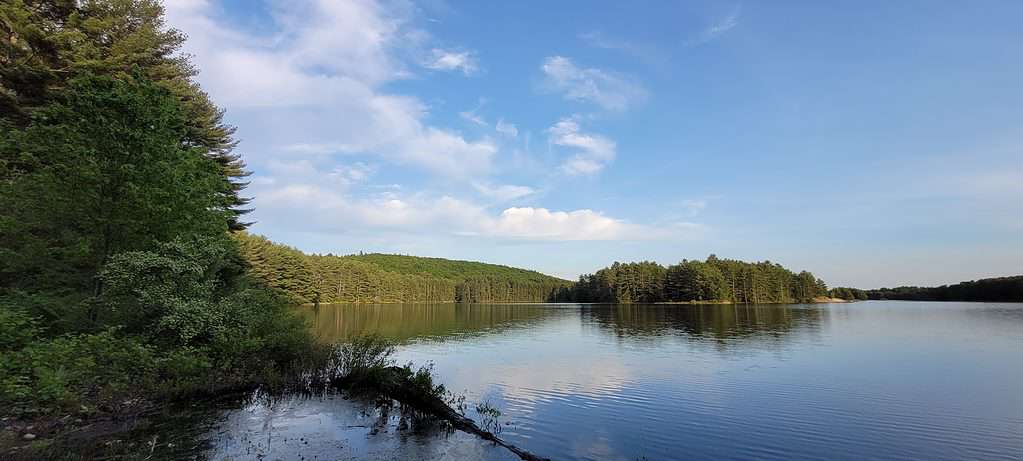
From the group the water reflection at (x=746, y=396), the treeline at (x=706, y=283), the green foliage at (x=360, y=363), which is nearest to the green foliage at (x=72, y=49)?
the green foliage at (x=360, y=363)

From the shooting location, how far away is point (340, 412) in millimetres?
15812

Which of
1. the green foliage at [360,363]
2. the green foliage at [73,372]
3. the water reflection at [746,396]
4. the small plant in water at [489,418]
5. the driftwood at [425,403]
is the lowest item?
the water reflection at [746,396]

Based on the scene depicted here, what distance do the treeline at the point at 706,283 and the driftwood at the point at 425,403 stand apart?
6044 inches

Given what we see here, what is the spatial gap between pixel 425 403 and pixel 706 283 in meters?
155

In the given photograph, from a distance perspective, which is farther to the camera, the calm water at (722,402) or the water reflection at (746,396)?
the water reflection at (746,396)

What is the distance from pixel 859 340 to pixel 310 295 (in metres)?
129

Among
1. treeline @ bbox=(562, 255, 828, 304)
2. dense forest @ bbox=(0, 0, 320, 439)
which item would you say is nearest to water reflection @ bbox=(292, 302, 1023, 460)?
dense forest @ bbox=(0, 0, 320, 439)

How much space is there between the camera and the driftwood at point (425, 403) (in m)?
13.4

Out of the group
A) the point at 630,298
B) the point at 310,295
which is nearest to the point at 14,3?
the point at 310,295

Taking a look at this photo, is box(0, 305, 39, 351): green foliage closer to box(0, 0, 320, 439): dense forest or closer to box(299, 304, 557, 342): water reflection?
box(0, 0, 320, 439): dense forest

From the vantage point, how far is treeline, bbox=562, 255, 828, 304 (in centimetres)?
15788

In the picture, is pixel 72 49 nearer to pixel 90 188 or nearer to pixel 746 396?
pixel 90 188

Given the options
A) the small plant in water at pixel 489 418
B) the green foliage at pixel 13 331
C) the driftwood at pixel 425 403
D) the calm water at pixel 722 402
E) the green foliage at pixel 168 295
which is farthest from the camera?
the small plant in water at pixel 489 418

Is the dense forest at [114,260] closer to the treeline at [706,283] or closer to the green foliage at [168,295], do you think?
the green foliage at [168,295]
